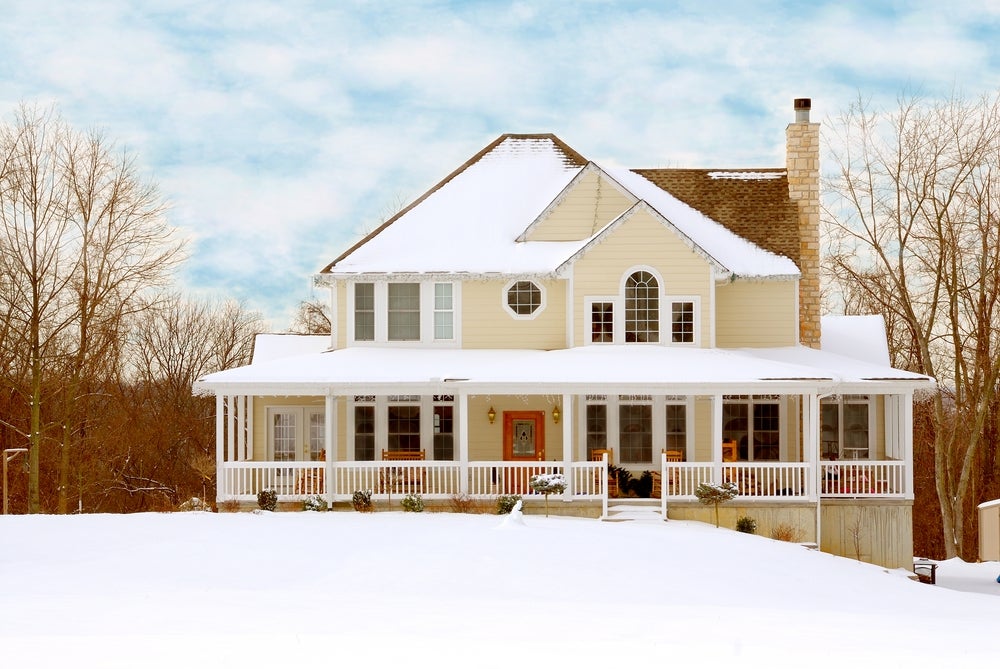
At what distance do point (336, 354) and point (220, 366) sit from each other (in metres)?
29.6

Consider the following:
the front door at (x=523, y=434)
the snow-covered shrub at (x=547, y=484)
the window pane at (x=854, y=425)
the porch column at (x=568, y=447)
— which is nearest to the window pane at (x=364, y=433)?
the front door at (x=523, y=434)

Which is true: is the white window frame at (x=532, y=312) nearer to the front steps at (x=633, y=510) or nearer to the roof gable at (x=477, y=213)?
the roof gable at (x=477, y=213)

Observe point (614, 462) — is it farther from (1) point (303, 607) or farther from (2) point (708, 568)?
(1) point (303, 607)

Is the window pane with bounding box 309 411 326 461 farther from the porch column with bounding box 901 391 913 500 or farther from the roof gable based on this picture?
the porch column with bounding box 901 391 913 500

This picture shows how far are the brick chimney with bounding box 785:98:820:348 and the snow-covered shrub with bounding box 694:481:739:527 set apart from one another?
689cm

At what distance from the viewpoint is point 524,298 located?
25031 millimetres

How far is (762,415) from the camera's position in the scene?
24969mm

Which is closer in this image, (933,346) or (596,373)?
(596,373)

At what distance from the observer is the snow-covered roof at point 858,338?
2658 cm

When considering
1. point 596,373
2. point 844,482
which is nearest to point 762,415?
point 844,482

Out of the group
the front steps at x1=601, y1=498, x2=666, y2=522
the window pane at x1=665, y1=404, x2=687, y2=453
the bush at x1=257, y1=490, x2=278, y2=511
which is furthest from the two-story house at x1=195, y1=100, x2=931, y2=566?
the bush at x1=257, y1=490, x2=278, y2=511

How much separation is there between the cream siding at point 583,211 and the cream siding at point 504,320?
1.41 meters

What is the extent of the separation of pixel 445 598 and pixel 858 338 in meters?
18.2

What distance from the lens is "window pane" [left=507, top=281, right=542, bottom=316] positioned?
25000 mm
